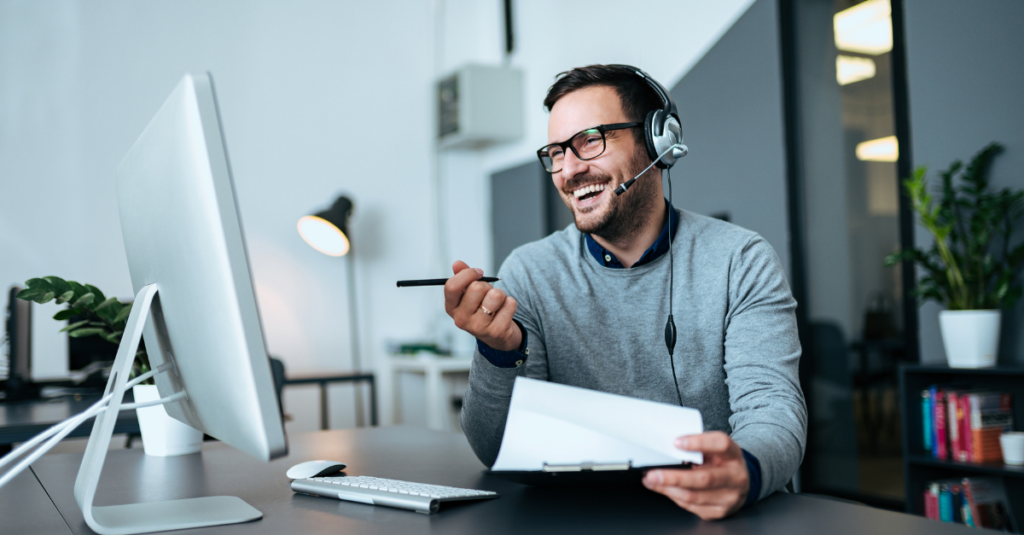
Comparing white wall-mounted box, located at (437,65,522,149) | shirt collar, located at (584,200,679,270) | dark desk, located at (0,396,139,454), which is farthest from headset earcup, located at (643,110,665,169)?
white wall-mounted box, located at (437,65,522,149)

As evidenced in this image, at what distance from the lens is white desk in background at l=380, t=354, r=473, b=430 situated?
3914 millimetres

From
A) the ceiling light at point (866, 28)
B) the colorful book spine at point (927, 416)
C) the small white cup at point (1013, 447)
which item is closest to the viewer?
the small white cup at point (1013, 447)

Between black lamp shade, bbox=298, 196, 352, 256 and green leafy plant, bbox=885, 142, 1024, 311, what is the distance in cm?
266

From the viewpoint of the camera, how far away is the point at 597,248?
137 cm

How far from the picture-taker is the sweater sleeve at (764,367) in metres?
0.86

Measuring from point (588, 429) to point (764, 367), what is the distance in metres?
0.43

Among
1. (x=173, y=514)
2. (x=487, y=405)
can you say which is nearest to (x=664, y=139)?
(x=487, y=405)

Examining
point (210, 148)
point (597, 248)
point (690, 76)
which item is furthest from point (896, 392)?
point (210, 148)

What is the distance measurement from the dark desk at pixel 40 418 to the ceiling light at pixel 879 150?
2.70 metres

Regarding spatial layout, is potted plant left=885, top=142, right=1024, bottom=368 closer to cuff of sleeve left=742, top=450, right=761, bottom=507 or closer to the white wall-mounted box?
cuff of sleeve left=742, top=450, right=761, bottom=507

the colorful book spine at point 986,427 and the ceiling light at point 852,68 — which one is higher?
the ceiling light at point 852,68

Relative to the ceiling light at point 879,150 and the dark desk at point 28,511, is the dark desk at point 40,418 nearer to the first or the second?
the dark desk at point 28,511

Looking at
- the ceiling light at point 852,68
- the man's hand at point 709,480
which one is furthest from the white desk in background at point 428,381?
the man's hand at point 709,480

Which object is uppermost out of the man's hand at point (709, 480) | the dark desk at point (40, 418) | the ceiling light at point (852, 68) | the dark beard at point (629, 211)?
the ceiling light at point (852, 68)
